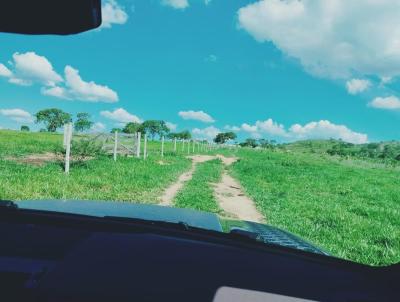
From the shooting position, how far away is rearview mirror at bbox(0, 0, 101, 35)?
2370 millimetres

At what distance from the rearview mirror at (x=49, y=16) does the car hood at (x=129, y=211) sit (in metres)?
1.18

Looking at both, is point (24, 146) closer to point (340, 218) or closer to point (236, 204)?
point (236, 204)

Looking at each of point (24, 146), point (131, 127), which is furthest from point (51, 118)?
point (24, 146)

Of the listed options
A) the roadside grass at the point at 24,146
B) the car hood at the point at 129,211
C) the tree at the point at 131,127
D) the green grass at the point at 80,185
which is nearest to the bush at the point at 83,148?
the roadside grass at the point at 24,146

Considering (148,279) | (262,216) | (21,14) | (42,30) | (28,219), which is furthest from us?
(262,216)

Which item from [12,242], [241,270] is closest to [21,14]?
[12,242]

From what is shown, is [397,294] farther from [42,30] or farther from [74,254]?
[42,30]

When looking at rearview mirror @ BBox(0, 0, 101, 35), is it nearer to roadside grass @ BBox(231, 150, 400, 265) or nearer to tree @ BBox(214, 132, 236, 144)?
roadside grass @ BBox(231, 150, 400, 265)

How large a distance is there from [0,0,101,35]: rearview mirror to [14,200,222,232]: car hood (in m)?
1.18

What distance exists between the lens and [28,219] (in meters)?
2.28

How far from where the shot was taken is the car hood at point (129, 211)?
9.39 ft

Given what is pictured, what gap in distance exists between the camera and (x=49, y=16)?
8.43 feet

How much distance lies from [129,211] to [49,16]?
146cm

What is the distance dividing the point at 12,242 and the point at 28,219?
385 mm
